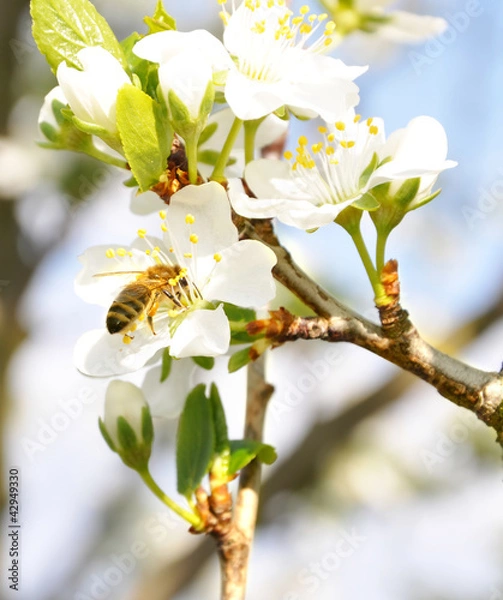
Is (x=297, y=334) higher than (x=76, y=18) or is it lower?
lower

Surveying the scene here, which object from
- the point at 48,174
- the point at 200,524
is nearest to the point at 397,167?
the point at 200,524

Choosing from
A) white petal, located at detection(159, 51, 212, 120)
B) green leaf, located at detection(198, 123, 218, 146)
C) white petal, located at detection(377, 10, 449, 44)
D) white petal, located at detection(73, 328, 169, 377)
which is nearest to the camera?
white petal, located at detection(159, 51, 212, 120)

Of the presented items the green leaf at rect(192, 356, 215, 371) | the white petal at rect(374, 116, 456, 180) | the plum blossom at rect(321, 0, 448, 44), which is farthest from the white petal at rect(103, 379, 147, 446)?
the plum blossom at rect(321, 0, 448, 44)

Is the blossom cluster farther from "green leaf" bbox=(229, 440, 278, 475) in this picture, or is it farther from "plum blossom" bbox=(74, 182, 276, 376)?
"green leaf" bbox=(229, 440, 278, 475)

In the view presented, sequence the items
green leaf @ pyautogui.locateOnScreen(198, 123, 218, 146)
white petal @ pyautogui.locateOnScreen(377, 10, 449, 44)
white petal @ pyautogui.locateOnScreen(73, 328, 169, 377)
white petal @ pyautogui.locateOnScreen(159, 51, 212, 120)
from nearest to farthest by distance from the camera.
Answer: white petal @ pyautogui.locateOnScreen(159, 51, 212, 120) → white petal @ pyautogui.locateOnScreen(73, 328, 169, 377) → green leaf @ pyautogui.locateOnScreen(198, 123, 218, 146) → white petal @ pyautogui.locateOnScreen(377, 10, 449, 44)

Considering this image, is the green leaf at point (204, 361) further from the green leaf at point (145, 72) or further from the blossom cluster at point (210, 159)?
the green leaf at point (145, 72)

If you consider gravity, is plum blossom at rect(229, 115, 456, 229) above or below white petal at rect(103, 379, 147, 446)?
above

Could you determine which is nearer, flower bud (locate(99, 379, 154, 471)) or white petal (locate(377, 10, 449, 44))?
flower bud (locate(99, 379, 154, 471))

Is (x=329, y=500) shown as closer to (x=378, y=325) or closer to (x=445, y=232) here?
(x=445, y=232)
